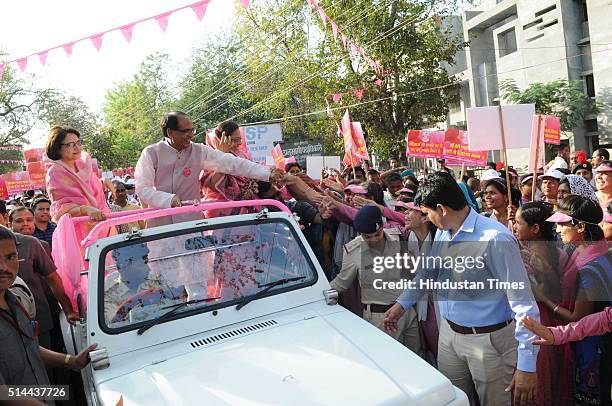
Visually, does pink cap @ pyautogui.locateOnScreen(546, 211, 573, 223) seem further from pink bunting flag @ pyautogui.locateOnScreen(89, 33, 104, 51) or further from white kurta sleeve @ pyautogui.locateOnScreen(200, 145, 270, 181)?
pink bunting flag @ pyautogui.locateOnScreen(89, 33, 104, 51)

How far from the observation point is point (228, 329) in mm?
2980

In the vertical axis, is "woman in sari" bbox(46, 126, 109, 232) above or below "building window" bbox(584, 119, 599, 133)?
above

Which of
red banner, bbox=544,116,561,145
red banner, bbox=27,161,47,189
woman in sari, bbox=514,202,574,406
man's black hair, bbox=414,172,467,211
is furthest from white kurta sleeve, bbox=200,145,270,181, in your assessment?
red banner, bbox=27,161,47,189

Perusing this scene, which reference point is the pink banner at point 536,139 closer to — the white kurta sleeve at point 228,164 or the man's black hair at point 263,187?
the man's black hair at point 263,187

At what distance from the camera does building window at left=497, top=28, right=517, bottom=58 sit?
25781 mm

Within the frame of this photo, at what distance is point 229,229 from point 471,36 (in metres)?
27.3

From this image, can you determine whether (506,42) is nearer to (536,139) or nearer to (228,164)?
(536,139)

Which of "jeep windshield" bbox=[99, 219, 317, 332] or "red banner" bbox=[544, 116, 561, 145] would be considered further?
"red banner" bbox=[544, 116, 561, 145]

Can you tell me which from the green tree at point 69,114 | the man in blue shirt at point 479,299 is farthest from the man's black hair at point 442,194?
the green tree at point 69,114

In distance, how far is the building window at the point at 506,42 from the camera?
2578 centimetres

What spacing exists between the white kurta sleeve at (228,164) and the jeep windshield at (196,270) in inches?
31.4

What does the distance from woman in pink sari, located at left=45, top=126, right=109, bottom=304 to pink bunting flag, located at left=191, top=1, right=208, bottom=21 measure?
142 inches

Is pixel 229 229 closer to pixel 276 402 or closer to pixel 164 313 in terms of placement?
pixel 164 313

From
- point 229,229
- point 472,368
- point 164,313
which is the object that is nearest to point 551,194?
point 472,368
